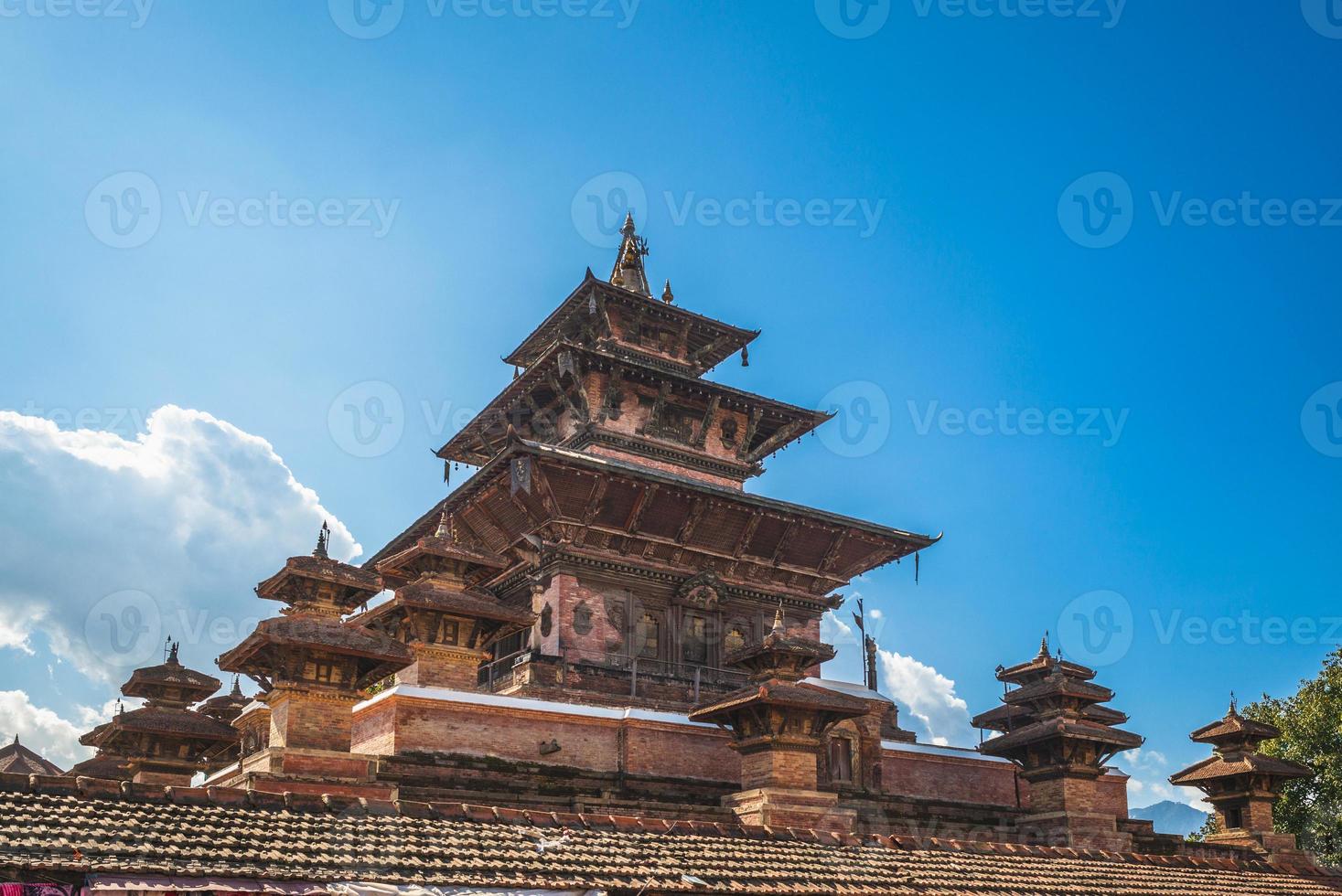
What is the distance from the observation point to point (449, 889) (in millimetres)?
13047

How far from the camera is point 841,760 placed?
84.1 feet

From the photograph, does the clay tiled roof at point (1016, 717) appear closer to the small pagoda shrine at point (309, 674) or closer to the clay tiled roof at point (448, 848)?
the clay tiled roof at point (448, 848)

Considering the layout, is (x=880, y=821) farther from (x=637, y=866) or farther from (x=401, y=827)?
(x=401, y=827)

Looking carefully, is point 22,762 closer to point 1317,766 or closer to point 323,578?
point 323,578

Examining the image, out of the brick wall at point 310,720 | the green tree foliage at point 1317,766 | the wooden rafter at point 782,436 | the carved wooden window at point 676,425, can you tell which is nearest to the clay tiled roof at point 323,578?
the brick wall at point 310,720

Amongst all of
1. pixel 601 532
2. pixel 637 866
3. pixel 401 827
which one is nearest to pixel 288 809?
pixel 401 827

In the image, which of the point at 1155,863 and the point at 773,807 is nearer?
the point at 773,807

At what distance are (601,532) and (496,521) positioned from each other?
3.33m

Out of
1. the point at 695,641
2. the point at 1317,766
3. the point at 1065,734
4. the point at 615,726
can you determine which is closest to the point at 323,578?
the point at 615,726

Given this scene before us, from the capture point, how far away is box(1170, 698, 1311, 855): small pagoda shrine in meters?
30.4

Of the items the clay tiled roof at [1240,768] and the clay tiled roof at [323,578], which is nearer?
the clay tiled roof at [323,578]

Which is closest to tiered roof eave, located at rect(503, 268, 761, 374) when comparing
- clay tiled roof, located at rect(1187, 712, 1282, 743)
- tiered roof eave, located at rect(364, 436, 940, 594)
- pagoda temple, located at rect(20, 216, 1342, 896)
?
pagoda temple, located at rect(20, 216, 1342, 896)

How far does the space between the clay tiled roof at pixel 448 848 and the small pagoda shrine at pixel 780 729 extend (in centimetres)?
237

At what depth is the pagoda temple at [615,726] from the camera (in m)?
14.3
